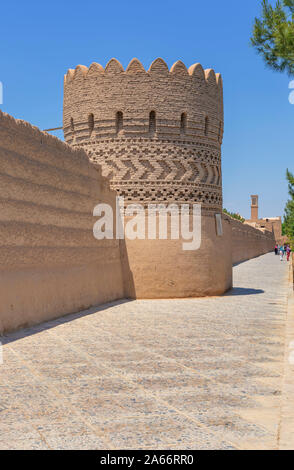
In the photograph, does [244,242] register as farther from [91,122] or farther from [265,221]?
[265,221]

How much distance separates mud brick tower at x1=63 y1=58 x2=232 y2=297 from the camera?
39.1ft

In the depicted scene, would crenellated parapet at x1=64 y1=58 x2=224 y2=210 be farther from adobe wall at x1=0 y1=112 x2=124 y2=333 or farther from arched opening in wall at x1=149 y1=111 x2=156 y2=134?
adobe wall at x1=0 y1=112 x2=124 y2=333

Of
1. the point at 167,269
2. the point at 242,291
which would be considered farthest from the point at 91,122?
the point at 242,291

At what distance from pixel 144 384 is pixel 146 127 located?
8.38 meters

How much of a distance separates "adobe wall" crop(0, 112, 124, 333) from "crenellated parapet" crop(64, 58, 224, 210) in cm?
112

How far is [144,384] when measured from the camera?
458 centimetres

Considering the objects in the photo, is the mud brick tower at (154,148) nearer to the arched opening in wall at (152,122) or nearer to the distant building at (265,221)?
the arched opening in wall at (152,122)

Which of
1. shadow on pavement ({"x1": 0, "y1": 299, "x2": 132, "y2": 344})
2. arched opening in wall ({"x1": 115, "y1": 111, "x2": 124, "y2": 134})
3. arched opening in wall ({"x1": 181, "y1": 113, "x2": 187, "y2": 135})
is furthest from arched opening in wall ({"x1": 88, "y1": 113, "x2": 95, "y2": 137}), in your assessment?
shadow on pavement ({"x1": 0, "y1": 299, "x2": 132, "y2": 344})

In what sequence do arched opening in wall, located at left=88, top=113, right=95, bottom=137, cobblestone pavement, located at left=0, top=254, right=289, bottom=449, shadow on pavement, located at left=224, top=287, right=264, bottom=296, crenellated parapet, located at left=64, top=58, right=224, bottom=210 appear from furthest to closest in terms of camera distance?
shadow on pavement, located at left=224, top=287, right=264, bottom=296 → arched opening in wall, located at left=88, top=113, right=95, bottom=137 → crenellated parapet, located at left=64, top=58, right=224, bottom=210 → cobblestone pavement, located at left=0, top=254, right=289, bottom=449

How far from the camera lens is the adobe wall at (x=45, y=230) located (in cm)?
736

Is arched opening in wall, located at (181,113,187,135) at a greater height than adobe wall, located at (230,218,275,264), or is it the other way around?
arched opening in wall, located at (181,113,187,135)

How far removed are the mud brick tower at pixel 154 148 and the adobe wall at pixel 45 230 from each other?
103cm
